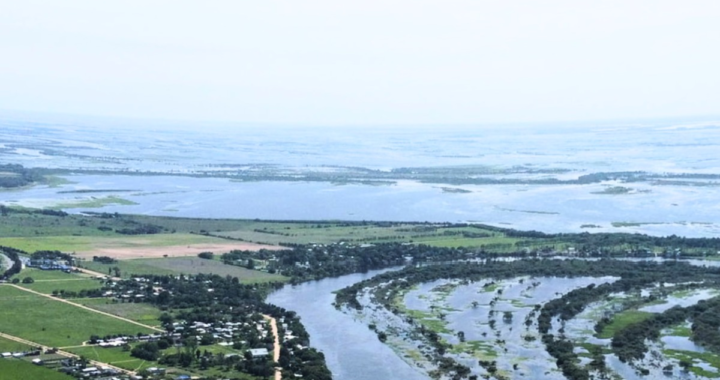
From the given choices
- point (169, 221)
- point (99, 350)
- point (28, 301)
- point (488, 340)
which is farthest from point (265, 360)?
point (169, 221)

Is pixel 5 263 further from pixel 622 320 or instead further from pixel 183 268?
pixel 622 320

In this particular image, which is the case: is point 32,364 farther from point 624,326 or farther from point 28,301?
point 624,326

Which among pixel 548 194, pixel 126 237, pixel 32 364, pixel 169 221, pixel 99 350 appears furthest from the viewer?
pixel 548 194

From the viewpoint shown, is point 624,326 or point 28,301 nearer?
point 624,326

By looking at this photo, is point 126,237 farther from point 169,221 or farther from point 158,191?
point 158,191

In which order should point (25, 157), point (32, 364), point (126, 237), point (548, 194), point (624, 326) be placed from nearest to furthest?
point (32, 364) < point (624, 326) < point (126, 237) < point (548, 194) < point (25, 157)

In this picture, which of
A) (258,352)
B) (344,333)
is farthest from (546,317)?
(258,352)

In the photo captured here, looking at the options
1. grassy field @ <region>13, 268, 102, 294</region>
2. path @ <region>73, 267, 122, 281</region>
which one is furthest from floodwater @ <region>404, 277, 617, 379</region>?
grassy field @ <region>13, 268, 102, 294</region>
